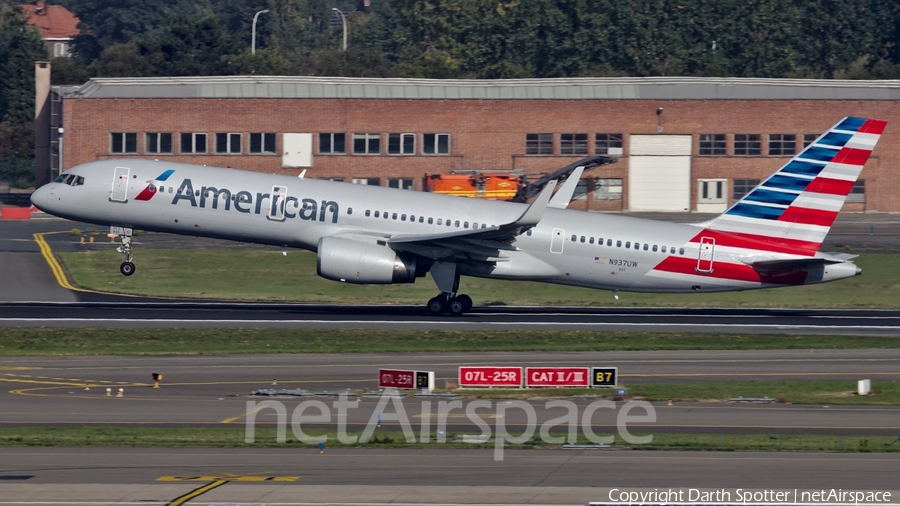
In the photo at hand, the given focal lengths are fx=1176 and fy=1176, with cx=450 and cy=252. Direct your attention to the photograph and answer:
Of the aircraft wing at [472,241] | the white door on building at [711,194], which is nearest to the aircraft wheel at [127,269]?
the aircraft wing at [472,241]

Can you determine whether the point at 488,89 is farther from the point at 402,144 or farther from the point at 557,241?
the point at 557,241

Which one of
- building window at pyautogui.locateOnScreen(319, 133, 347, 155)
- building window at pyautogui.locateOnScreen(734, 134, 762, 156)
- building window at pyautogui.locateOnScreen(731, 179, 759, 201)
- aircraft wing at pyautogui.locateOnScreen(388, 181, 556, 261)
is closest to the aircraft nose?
aircraft wing at pyautogui.locateOnScreen(388, 181, 556, 261)

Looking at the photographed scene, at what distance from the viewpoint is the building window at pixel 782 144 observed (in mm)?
91312

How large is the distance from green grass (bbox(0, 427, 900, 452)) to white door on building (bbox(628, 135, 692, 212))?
66789 mm

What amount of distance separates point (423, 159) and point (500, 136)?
625 cm

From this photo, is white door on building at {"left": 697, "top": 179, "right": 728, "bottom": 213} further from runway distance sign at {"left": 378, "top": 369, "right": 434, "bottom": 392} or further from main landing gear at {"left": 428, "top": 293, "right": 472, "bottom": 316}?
runway distance sign at {"left": 378, "top": 369, "right": 434, "bottom": 392}

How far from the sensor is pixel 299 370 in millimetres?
34688

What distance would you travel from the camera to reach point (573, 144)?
3597 inches

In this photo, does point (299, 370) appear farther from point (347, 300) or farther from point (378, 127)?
point (378, 127)

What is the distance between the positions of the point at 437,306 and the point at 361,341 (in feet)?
24.0

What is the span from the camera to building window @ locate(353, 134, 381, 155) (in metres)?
89.9

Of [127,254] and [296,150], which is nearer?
[127,254]

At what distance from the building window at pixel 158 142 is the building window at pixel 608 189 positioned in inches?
1294

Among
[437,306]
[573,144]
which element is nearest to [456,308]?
[437,306]
